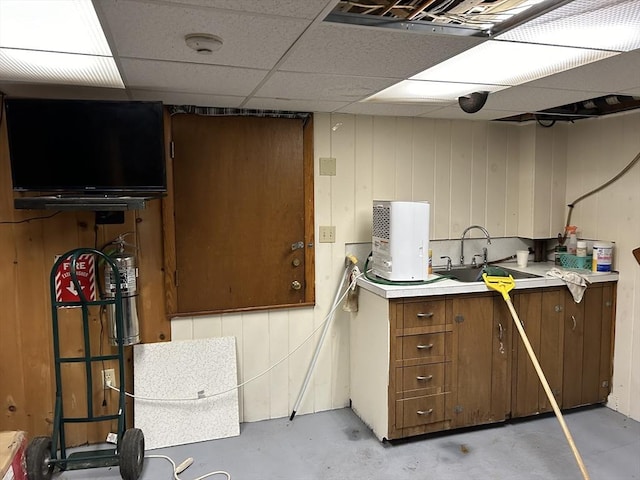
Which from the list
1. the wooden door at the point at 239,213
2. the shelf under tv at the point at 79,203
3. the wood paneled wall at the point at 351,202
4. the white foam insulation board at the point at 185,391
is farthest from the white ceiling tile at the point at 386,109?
the white foam insulation board at the point at 185,391

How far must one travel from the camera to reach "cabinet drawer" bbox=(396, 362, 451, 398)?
291 centimetres

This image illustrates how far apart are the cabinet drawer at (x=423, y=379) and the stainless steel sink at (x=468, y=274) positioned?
61 cm

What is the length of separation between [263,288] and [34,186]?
4.74 feet

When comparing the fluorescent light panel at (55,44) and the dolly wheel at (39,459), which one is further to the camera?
the dolly wheel at (39,459)

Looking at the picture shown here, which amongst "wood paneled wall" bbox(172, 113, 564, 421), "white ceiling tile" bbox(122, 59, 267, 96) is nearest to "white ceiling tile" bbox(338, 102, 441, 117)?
"wood paneled wall" bbox(172, 113, 564, 421)

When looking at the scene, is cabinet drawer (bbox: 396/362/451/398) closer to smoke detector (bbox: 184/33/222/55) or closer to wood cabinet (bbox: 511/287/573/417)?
wood cabinet (bbox: 511/287/573/417)

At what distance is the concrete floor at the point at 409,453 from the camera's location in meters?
2.63

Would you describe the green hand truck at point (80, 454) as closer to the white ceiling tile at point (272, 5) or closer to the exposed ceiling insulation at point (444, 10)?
the white ceiling tile at point (272, 5)

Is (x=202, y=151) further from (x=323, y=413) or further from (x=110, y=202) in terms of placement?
(x=323, y=413)

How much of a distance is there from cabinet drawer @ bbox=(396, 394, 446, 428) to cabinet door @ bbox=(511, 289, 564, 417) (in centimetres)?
55

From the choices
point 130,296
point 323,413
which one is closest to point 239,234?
point 130,296

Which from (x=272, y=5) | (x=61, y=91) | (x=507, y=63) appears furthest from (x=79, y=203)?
(x=507, y=63)

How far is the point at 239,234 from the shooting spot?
314 cm

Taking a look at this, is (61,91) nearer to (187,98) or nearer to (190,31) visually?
(187,98)
